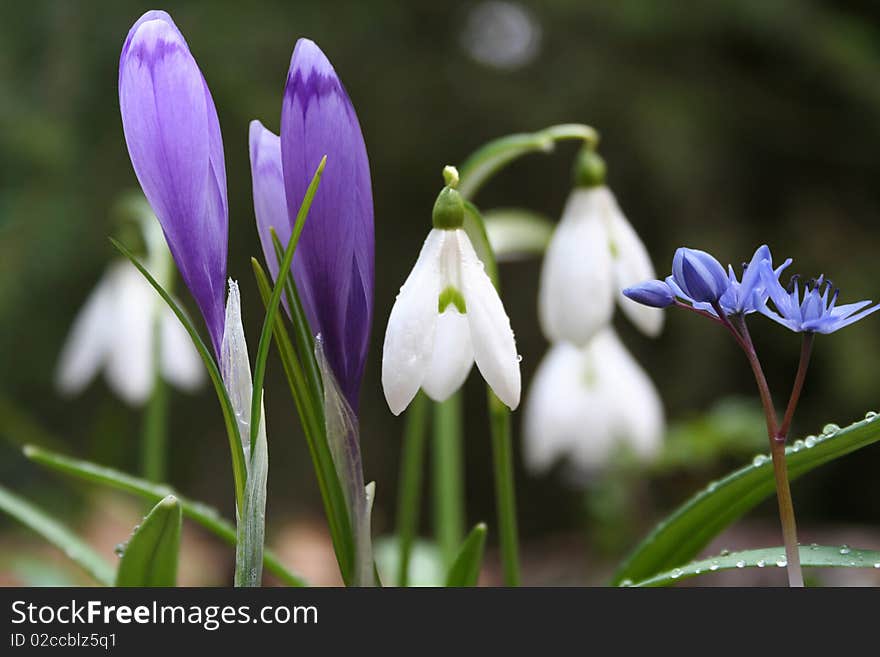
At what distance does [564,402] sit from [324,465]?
2.54 ft

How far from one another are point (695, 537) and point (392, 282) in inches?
78.7

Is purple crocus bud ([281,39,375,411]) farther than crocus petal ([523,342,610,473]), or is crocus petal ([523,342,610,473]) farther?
crocus petal ([523,342,610,473])

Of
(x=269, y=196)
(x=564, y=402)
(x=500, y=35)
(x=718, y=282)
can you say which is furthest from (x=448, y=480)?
(x=500, y=35)

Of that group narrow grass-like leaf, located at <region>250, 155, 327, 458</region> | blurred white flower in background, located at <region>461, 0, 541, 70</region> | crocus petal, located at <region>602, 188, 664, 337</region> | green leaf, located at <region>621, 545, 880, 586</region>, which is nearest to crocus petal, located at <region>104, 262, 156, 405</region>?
crocus petal, located at <region>602, 188, 664, 337</region>

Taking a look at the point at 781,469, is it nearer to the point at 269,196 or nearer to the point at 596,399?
the point at 269,196

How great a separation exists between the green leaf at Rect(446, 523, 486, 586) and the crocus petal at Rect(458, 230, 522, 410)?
15 centimetres

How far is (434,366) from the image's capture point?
0.69 meters

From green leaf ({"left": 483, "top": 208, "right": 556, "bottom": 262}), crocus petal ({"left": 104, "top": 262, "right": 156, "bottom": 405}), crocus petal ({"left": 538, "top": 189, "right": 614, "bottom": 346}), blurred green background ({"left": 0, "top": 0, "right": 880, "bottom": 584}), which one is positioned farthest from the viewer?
blurred green background ({"left": 0, "top": 0, "right": 880, "bottom": 584})

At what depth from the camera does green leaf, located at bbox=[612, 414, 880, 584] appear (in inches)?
25.3

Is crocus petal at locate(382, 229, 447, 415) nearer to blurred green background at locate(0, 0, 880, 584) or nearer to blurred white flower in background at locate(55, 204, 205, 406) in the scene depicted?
blurred white flower in background at locate(55, 204, 205, 406)

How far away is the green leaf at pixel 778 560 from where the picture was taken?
0.59 metres

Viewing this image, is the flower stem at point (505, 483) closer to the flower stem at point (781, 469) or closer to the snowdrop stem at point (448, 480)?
the flower stem at point (781, 469)
